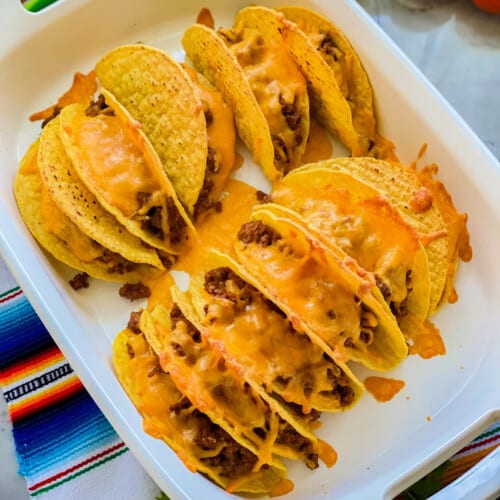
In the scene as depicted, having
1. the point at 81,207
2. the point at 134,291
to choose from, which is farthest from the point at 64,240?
the point at 134,291

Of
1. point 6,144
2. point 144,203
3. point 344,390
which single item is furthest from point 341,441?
point 6,144

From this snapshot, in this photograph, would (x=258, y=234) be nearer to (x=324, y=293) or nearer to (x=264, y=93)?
(x=324, y=293)

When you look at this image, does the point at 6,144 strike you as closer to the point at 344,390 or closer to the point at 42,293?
the point at 42,293

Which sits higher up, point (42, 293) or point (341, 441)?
point (42, 293)

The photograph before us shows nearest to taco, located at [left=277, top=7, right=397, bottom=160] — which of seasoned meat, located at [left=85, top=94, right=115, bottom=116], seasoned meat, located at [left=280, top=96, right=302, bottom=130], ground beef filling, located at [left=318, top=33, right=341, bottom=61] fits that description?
ground beef filling, located at [left=318, top=33, right=341, bottom=61]

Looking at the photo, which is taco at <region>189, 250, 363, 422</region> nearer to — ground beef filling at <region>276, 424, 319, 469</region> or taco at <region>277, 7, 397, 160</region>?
ground beef filling at <region>276, 424, 319, 469</region>
